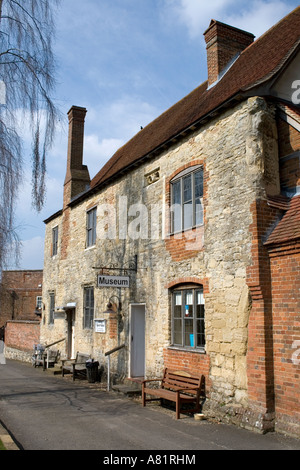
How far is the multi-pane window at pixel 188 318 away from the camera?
9438 millimetres

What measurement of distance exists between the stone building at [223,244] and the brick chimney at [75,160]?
4619mm

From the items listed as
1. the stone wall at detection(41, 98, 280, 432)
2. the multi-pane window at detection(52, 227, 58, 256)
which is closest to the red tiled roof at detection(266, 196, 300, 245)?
the stone wall at detection(41, 98, 280, 432)

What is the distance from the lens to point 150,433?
7309 mm

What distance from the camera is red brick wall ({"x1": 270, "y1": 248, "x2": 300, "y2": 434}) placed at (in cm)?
697

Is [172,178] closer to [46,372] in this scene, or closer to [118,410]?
[118,410]

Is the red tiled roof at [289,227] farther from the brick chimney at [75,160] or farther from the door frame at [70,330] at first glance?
the brick chimney at [75,160]


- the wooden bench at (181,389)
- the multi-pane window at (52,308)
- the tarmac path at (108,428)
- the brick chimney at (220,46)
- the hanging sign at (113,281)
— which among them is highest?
the brick chimney at (220,46)

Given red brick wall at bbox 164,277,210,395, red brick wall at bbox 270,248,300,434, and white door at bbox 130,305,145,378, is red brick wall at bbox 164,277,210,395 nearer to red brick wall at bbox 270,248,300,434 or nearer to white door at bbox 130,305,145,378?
red brick wall at bbox 270,248,300,434

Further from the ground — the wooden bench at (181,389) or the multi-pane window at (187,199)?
the multi-pane window at (187,199)

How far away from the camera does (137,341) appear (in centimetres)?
1246

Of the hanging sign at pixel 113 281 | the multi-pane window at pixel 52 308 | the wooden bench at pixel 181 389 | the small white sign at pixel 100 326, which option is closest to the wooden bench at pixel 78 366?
the small white sign at pixel 100 326

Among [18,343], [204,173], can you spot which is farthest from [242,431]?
[18,343]

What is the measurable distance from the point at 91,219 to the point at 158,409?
8.50 m

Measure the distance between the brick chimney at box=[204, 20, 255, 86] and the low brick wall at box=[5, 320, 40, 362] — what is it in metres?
16.4
